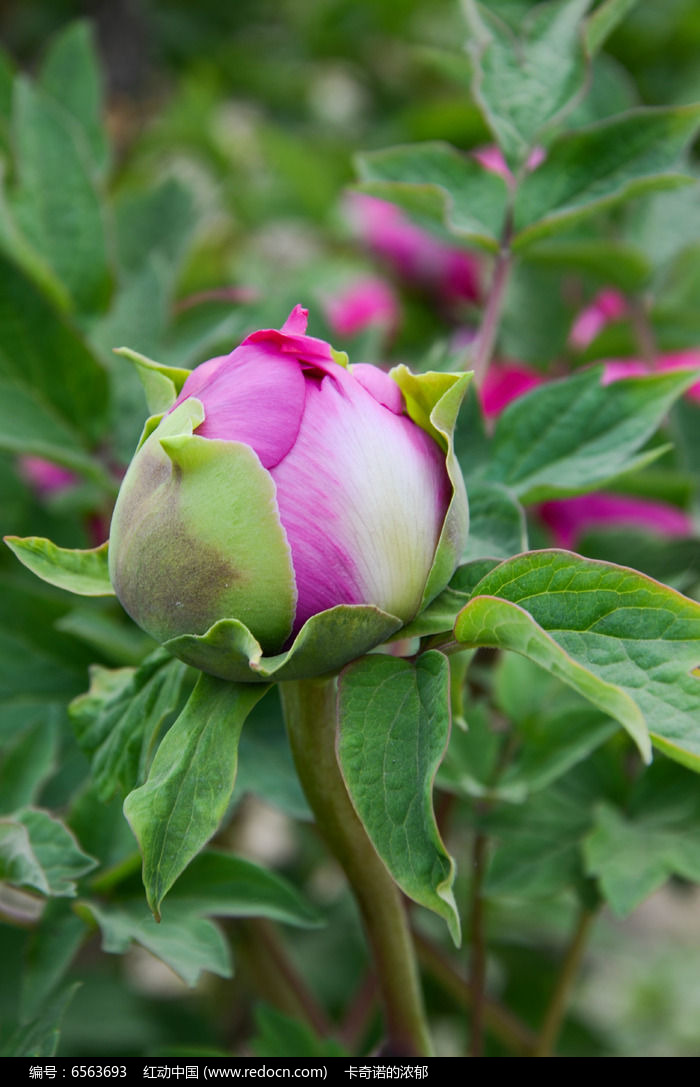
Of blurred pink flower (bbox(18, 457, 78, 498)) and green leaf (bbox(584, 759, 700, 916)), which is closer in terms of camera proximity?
green leaf (bbox(584, 759, 700, 916))

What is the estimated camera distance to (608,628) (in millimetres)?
306

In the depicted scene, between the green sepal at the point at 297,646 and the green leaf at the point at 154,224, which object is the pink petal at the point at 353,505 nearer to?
the green sepal at the point at 297,646

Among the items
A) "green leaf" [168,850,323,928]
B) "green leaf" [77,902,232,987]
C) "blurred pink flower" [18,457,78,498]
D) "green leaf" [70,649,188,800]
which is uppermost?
"green leaf" [70,649,188,800]

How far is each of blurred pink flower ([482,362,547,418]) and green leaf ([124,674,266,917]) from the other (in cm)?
35

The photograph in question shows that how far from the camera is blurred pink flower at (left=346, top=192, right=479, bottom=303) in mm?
882

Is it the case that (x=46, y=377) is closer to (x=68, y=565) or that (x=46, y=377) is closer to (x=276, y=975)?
(x=68, y=565)

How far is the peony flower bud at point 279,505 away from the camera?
294mm

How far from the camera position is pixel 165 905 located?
0.42 m

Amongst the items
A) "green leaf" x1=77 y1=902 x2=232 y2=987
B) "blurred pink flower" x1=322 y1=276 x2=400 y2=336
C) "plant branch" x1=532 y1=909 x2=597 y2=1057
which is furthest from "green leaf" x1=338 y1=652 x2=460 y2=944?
"blurred pink flower" x1=322 y1=276 x2=400 y2=336

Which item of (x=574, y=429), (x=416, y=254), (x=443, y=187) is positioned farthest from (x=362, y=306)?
(x=574, y=429)

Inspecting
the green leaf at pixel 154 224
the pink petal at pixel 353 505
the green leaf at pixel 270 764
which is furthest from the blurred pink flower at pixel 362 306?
the pink petal at pixel 353 505

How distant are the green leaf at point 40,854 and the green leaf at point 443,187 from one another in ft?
0.98

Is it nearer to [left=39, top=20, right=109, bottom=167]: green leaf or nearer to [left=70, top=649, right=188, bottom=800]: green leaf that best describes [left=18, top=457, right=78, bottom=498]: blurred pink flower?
[left=39, top=20, right=109, bottom=167]: green leaf

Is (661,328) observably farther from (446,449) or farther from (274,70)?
(274,70)
